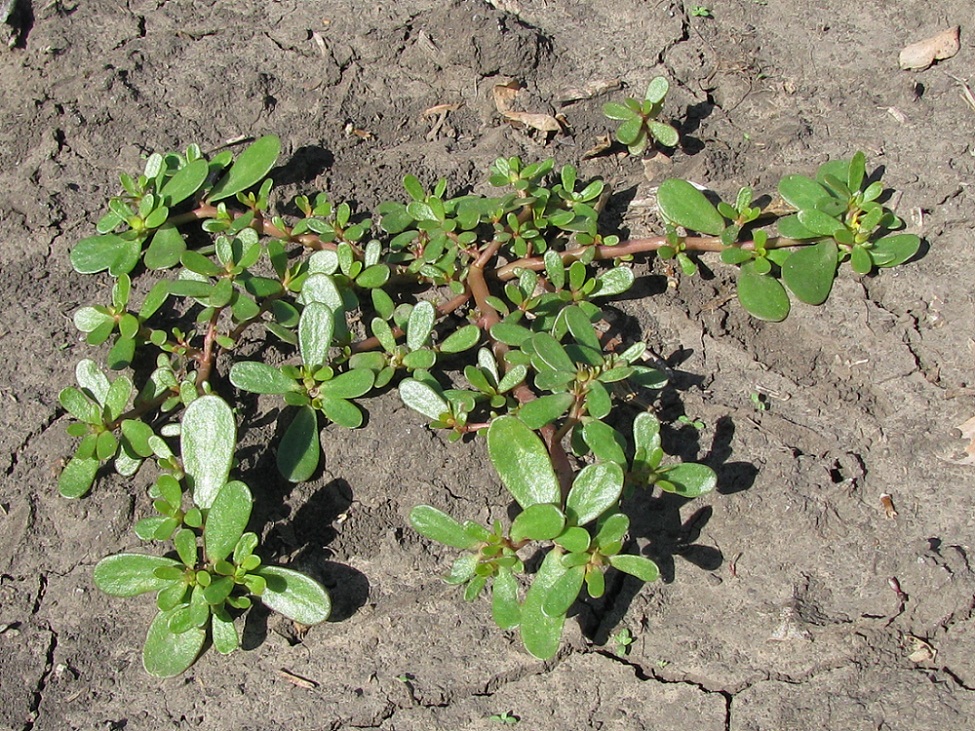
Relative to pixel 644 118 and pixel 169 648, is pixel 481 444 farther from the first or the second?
pixel 644 118

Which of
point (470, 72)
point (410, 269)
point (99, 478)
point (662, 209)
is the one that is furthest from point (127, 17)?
point (662, 209)

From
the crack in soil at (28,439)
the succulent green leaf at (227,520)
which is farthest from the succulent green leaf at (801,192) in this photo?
the crack in soil at (28,439)

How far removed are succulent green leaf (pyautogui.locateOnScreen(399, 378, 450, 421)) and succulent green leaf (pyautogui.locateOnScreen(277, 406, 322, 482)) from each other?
24cm

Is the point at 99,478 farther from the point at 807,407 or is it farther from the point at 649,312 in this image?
the point at 807,407

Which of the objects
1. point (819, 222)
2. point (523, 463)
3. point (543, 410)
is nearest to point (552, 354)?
point (543, 410)

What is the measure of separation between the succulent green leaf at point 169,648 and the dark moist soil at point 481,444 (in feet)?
0.29

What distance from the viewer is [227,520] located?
1.98m

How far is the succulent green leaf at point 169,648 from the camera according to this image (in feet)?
6.38

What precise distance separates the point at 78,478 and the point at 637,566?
53.2 inches

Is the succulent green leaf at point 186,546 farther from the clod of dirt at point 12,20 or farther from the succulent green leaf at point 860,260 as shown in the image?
the clod of dirt at point 12,20

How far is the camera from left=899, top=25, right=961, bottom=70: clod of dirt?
2797mm

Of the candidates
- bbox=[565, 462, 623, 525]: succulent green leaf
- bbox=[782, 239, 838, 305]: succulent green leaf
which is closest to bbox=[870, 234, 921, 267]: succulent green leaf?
bbox=[782, 239, 838, 305]: succulent green leaf

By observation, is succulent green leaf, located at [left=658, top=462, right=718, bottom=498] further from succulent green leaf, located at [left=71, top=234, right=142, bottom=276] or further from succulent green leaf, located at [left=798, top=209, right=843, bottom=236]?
succulent green leaf, located at [left=71, top=234, right=142, bottom=276]

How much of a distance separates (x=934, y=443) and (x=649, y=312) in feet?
2.58
